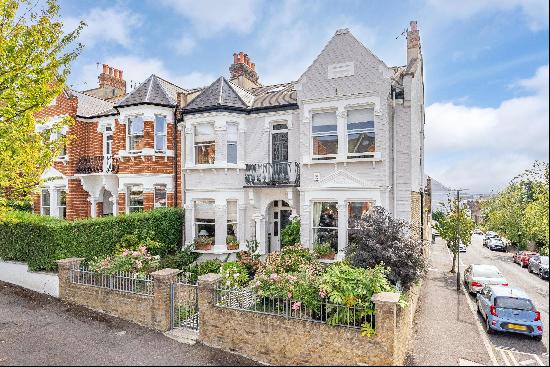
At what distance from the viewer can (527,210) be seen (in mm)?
8867

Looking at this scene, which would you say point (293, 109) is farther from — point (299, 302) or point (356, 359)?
point (356, 359)

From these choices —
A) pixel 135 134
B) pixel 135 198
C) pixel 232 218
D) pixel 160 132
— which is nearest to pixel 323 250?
pixel 232 218

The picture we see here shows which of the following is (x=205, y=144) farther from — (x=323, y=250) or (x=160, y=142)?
(x=323, y=250)

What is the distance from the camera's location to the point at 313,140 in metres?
15.3

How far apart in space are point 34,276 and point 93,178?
23.6ft

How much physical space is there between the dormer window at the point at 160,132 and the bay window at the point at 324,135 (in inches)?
322

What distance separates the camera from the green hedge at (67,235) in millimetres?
14070

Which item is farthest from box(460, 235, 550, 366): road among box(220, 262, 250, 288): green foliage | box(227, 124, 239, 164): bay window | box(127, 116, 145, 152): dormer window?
box(127, 116, 145, 152): dormer window

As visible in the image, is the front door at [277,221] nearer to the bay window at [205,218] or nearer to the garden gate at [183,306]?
the bay window at [205,218]

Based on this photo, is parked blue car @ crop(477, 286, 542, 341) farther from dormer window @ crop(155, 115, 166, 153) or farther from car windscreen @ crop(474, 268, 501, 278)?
dormer window @ crop(155, 115, 166, 153)

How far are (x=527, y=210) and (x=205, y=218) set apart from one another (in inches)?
521

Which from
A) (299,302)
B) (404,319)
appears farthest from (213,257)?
(404,319)

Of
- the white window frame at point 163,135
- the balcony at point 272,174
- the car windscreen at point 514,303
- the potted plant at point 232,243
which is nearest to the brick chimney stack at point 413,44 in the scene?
the balcony at point 272,174

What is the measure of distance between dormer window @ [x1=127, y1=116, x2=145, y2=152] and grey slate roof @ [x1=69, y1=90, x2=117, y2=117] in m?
2.32
